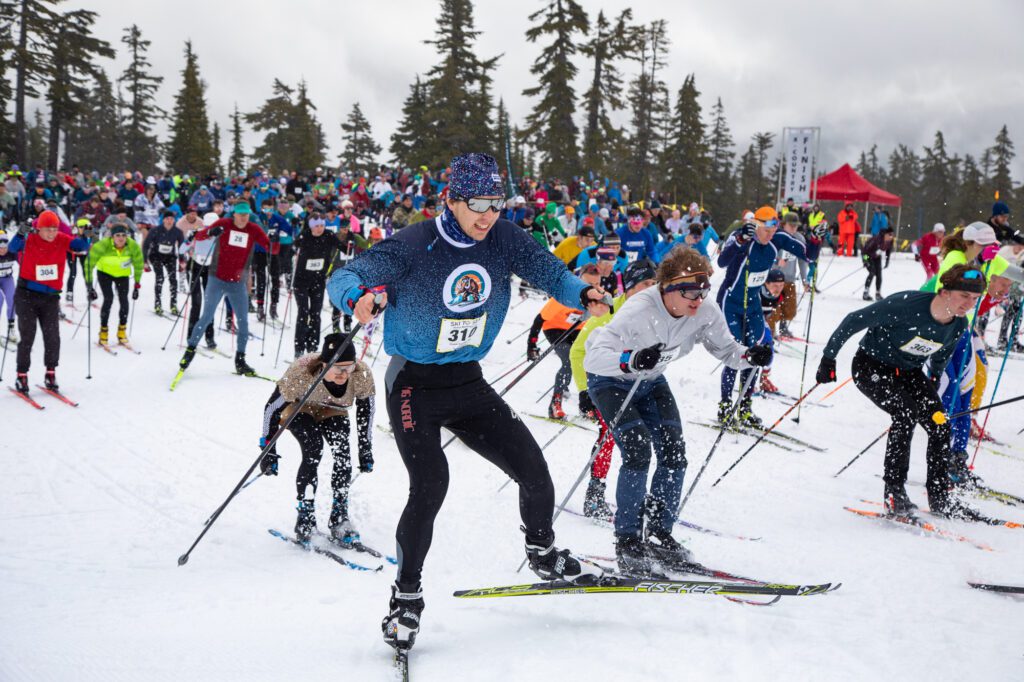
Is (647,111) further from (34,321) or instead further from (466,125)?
(34,321)

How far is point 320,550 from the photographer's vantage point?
14.0 ft

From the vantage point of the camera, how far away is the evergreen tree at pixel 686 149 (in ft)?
132

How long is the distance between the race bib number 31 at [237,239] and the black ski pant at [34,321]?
198cm

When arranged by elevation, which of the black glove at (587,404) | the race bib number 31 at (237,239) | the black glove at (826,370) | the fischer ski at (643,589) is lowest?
the fischer ski at (643,589)

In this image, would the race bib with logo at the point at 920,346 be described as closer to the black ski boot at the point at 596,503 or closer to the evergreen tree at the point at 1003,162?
the black ski boot at the point at 596,503

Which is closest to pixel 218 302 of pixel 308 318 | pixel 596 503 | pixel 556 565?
pixel 308 318

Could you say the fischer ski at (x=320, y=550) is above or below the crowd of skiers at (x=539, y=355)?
below

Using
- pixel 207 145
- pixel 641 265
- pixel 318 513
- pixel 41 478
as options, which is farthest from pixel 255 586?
pixel 207 145

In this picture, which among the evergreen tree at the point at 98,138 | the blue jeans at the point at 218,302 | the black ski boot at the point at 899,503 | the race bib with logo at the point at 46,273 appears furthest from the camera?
the evergreen tree at the point at 98,138

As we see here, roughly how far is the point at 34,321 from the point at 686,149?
125ft

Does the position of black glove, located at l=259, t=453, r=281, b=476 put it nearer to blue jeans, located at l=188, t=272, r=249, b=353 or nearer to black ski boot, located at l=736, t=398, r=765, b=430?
black ski boot, located at l=736, t=398, r=765, b=430

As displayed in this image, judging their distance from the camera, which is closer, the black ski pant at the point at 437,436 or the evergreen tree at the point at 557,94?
the black ski pant at the point at 437,436

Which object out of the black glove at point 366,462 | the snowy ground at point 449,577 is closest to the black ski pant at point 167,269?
the snowy ground at point 449,577

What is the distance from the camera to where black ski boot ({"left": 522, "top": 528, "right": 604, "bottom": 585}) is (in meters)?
3.16
